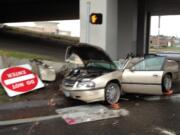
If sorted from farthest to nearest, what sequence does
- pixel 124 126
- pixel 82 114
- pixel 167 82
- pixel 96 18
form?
pixel 96 18, pixel 167 82, pixel 82 114, pixel 124 126

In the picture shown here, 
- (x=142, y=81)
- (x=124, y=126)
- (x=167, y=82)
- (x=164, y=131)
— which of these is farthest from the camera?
(x=167, y=82)

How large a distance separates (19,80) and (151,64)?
4.23 meters

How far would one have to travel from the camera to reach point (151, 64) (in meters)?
9.34

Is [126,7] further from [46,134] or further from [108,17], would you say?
[46,134]

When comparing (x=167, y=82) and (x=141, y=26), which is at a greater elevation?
(x=141, y=26)

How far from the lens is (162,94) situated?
384 inches

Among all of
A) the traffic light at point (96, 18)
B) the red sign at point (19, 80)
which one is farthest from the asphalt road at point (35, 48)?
the red sign at point (19, 80)

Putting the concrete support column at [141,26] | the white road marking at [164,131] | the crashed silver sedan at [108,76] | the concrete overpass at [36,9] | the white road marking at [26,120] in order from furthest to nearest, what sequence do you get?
the concrete overpass at [36,9] → the concrete support column at [141,26] → the crashed silver sedan at [108,76] → the white road marking at [26,120] → the white road marking at [164,131]

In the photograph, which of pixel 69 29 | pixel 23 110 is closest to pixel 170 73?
pixel 23 110

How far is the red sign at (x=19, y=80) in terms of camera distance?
29.9 ft

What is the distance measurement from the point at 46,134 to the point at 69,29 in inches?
2914

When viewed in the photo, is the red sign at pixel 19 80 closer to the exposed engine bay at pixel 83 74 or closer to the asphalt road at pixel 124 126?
the exposed engine bay at pixel 83 74

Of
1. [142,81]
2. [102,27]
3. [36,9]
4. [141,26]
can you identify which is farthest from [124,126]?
[36,9]

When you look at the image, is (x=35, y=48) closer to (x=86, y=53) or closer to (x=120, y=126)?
(x=86, y=53)
